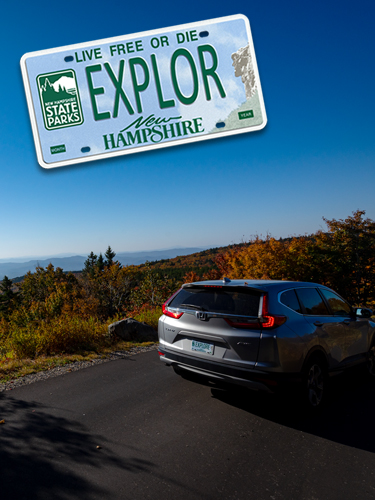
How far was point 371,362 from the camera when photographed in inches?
233

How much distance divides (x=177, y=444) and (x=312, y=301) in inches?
107

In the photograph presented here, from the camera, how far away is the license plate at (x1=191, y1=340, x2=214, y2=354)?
13.4ft

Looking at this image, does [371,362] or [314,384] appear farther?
[371,362]

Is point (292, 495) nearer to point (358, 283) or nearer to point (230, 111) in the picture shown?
point (230, 111)

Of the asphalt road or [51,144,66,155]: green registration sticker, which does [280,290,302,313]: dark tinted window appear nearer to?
the asphalt road

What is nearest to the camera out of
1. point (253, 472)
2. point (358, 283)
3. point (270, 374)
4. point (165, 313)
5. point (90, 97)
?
point (253, 472)

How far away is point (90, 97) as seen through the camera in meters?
4.60

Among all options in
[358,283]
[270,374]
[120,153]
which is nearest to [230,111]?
[120,153]

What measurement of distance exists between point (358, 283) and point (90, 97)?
73.1 ft

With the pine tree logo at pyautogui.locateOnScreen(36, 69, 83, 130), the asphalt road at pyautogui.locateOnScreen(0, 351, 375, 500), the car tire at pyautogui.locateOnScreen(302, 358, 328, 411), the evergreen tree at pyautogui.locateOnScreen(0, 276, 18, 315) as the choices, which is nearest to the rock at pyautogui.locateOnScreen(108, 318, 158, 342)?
the asphalt road at pyautogui.locateOnScreen(0, 351, 375, 500)

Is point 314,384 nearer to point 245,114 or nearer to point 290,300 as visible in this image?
point 290,300

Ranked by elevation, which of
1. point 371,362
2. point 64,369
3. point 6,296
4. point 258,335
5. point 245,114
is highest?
point 245,114

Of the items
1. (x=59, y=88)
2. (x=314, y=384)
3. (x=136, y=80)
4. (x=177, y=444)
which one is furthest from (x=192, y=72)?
(x=177, y=444)

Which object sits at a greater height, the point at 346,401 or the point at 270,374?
the point at 270,374
